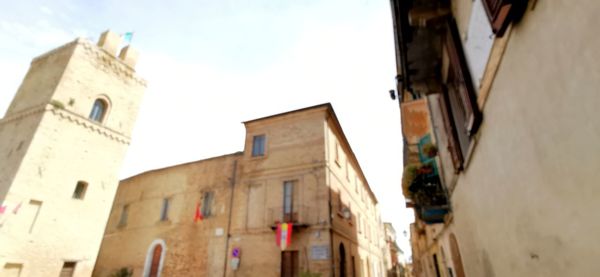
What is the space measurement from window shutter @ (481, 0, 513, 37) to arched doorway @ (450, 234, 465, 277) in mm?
5694

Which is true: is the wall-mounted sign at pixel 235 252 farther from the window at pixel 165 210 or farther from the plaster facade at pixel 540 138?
the plaster facade at pixel 540 138

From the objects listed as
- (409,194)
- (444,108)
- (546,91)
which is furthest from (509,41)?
(409,194)

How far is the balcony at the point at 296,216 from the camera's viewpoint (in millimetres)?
14297

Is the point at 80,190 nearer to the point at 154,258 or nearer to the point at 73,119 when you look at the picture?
the point at 73,119

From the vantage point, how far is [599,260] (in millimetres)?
1572

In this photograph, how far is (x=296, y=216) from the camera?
14.8 meters

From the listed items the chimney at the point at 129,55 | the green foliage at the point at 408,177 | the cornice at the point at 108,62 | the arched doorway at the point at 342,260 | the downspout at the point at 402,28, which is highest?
the chimney at the point at 129,55

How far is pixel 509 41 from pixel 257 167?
1543cm

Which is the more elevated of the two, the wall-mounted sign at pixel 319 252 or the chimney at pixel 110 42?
the chimney at pixel 110 42

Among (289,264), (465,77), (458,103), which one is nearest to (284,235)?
(289,264)

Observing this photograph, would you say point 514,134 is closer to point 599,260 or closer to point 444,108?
point 599,260

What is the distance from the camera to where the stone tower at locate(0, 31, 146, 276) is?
548 inches

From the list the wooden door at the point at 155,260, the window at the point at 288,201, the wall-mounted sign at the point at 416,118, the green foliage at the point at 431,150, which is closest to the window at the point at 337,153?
the window at the point at 288,201

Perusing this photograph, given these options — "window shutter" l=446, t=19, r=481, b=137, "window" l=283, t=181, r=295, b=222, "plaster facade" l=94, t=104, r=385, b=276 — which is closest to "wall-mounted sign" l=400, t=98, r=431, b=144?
"window shutter" l=446, t=19, r=481, b=137
